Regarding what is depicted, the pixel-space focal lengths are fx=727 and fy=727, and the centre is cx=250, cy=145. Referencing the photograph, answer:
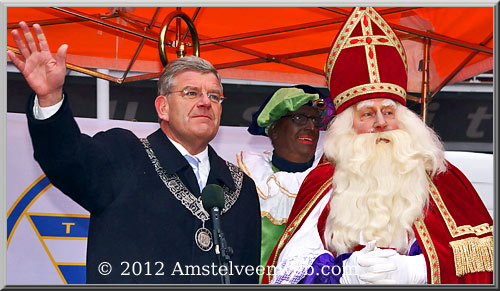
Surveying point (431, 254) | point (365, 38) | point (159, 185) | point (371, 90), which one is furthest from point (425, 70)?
point (159, 185)

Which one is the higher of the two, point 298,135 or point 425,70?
point 425,70

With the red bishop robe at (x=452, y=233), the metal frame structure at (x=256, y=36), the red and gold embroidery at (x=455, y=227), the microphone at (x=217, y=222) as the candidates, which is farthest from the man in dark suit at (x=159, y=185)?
the red and gold embroidery at (x=455, y=227)

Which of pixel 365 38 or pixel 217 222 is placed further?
pixel 365 38

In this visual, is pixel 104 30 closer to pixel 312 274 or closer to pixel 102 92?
pixel 102 92

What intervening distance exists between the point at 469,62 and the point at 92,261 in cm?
355

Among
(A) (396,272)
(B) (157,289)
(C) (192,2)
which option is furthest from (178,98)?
(A) (396,272)

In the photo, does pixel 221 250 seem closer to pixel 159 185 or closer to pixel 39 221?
pixel 159 185

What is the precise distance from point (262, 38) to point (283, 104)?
94 cm

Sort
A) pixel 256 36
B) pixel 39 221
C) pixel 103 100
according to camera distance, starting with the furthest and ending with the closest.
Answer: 1. pixel 103 100
2. pixel 256 36
3. pixel 39 221

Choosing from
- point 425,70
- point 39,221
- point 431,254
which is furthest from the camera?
point 425,70

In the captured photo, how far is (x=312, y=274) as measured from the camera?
12.2 feet

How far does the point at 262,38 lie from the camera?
5.83 m

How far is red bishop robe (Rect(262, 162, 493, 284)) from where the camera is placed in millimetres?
3643

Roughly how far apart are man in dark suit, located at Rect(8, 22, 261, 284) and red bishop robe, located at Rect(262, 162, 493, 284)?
0.35 metres
